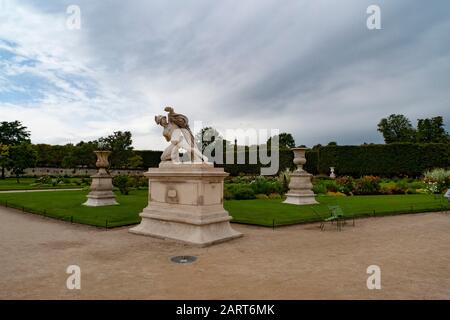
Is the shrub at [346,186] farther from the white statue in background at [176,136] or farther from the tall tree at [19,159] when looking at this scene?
the tall tree at [19,159]

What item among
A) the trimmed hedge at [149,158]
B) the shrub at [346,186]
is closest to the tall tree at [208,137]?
the trimmed hedge at [149,158]

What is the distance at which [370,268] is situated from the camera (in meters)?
6.20

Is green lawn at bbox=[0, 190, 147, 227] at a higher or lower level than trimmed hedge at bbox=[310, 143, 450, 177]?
lower

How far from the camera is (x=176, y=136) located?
9.86 meters

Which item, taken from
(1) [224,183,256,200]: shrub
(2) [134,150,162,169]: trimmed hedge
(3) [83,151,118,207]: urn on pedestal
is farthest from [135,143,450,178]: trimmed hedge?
(3) [83,151,118,207]: urn on pedestal

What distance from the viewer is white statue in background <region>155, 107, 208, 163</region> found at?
31.9 ft

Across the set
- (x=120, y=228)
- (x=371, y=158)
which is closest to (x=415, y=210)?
(x=120, y=228)

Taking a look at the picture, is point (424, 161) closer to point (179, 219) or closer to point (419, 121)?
point (179, 219)

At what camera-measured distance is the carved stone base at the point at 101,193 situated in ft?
50.6

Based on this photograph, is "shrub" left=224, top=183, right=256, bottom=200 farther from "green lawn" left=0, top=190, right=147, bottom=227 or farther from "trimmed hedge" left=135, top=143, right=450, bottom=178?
"trimmed hedge" left=135, top=143, right=450, bottom=178

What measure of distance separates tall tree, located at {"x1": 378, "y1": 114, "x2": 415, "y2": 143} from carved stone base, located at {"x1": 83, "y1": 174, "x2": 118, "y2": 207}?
247 feet

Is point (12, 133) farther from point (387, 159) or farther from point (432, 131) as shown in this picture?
point (432, 131)

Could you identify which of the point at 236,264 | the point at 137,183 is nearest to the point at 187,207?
the point at 236,264
